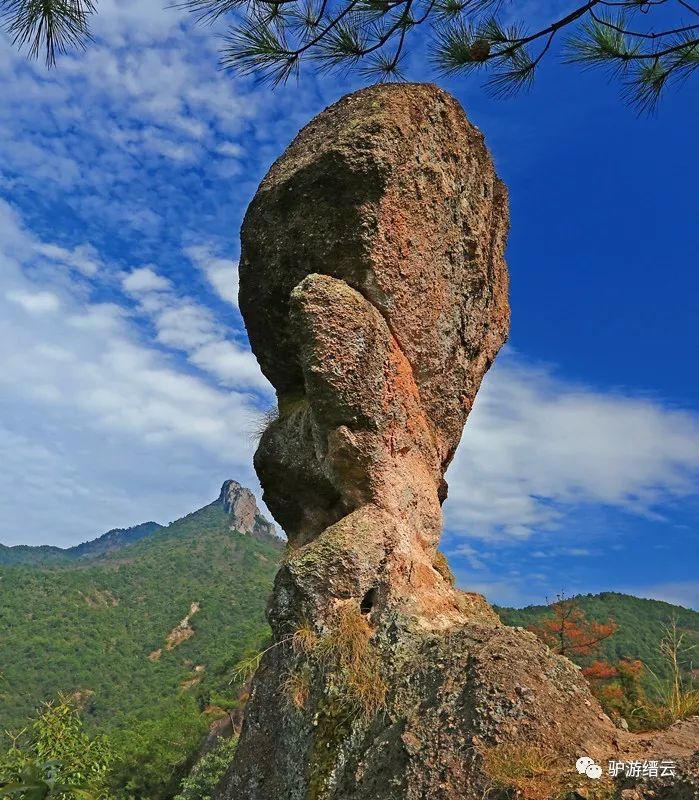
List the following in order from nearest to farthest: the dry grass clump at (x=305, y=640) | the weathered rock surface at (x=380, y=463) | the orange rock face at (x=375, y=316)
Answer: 1. the weathered rock surface at (x=380, y=463)
2. the dry grass clump at (x=305, y=640)
3. the orange rock face at (x=375, y=316)

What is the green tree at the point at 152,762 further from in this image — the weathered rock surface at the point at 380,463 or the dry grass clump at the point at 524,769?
the dry grass clump at the point at 524,769

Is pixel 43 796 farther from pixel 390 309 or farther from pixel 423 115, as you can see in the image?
pixel 423 115

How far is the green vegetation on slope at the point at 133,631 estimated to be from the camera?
192ft

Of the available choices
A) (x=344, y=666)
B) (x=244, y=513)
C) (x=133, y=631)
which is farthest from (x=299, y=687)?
(x=244, y=513)

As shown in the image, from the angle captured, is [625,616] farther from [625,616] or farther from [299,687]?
[299,687]

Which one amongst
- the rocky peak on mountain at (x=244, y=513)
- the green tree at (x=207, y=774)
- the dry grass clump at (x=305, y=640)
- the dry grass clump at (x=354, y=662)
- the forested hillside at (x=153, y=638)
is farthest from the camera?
the rocky peak on mountain at (x=244, y=513)

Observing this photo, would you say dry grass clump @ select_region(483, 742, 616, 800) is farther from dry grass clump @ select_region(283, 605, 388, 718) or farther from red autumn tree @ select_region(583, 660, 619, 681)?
red autumn tree @ select_region(583, 660, 619, 681)

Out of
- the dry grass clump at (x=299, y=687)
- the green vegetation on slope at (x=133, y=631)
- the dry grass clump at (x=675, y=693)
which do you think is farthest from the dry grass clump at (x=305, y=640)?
the green vegetation on slope at (x=133, y=631)

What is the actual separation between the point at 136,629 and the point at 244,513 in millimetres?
58981

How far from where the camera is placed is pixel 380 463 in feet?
21.0

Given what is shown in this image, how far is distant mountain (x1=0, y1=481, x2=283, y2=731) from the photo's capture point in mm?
59594

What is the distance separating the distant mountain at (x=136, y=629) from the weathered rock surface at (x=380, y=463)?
111 ft

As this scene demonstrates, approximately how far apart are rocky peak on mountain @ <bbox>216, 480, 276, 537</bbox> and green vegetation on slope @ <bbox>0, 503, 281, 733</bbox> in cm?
1601

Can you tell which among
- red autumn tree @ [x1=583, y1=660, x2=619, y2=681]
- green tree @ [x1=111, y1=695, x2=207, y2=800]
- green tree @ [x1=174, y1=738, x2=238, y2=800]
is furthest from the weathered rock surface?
green tree @ [x1=111, y1=695, x2=207, y2=800]
